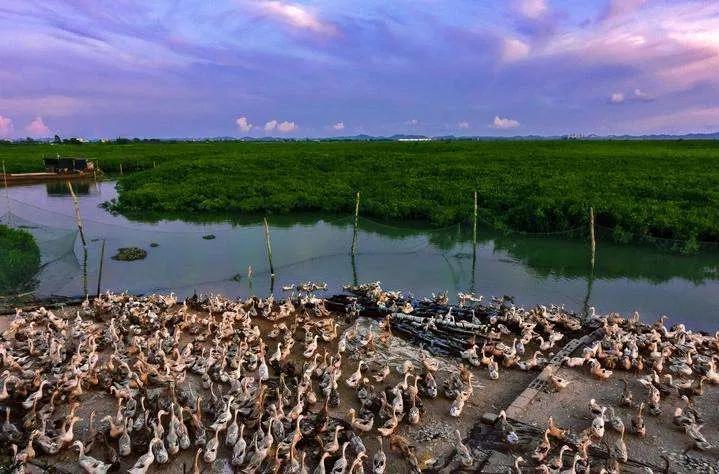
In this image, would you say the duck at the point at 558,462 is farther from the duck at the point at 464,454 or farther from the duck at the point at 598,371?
the duck at the point at 598,371

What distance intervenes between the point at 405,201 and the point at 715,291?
54.7 ft

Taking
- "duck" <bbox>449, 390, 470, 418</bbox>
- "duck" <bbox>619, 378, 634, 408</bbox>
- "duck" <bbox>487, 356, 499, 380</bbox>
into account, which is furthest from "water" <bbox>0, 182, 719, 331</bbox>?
"duck" <bbox>449, 390, 470, 418</bbox>

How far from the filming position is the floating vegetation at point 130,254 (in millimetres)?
22425

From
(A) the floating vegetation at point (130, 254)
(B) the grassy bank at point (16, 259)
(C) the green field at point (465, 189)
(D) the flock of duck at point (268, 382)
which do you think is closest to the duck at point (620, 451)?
(D) the flock of duck at point (268, 382)

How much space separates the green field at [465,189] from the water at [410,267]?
1807mm

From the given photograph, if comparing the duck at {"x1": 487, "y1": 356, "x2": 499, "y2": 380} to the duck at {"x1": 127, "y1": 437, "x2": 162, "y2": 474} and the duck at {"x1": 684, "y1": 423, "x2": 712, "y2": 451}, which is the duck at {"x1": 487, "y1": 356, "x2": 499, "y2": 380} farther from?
the duck at {"x1": 127, "y1": 437, "x2": 162, "y2": 474}

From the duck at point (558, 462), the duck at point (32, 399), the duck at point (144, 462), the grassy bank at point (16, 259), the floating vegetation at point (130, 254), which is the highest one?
the grassy bank at point (16, 259)

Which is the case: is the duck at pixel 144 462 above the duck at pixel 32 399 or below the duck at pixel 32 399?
below

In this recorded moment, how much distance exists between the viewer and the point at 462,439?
930 centimetres

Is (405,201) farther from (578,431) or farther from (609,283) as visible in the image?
(578,431)

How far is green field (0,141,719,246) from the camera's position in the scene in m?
25.8

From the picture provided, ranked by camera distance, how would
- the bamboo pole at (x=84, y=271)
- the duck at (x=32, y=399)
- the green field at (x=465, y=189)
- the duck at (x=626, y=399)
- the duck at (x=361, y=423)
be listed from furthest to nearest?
the green field at (x=465, y=189) < the bamboo pole at (x=84, y=271) < the duck at (x=626, y=399) < the duck at (x=32, y=399) < the duck at (x=361, y=423)

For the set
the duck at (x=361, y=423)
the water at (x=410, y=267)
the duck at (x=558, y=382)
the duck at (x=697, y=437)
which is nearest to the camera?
the duck at (x=697, y=437)

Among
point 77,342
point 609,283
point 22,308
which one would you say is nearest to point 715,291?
point 609,283
